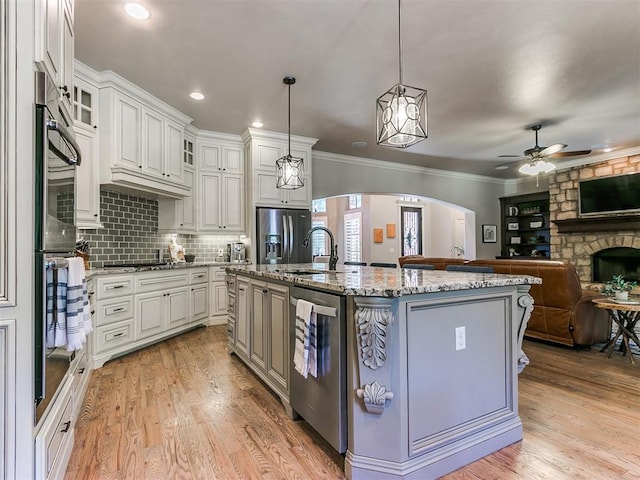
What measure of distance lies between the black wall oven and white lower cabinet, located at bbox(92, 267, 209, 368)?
1816mm

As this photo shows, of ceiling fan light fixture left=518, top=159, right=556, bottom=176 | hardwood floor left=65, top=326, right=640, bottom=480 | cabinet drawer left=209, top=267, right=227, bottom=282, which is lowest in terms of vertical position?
hardwood floor left=65, top=326, right=640, bottom=480

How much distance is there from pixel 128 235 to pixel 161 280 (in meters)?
0.84

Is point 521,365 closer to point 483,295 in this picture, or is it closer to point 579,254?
point 483,295

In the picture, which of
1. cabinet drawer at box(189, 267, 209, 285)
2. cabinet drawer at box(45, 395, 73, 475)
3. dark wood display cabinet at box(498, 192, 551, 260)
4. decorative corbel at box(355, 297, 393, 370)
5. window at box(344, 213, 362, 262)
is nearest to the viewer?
cabinet drawer at box(45, 395, 73, 475)

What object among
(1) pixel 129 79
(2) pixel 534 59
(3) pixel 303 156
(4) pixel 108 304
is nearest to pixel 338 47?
(2) pixel 534 59

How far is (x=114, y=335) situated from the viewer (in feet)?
10.9

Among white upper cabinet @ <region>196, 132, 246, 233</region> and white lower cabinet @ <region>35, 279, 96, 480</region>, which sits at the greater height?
white upper cabinet @ <region>196, 132, 246, 233</region>

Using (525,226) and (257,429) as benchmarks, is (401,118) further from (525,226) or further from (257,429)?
(525,226)

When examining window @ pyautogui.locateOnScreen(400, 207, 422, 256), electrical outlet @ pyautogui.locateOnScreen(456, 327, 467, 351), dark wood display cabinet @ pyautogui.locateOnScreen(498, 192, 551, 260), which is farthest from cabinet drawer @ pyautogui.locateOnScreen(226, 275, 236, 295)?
dark wood display cabinet @ pyautogui.locateOnScreen(498, 192, 551, 260)

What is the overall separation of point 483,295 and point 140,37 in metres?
3.13

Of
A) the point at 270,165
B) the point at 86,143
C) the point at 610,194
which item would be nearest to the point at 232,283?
the point at 86,143

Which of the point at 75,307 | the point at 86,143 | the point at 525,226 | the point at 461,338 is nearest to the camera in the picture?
the point at 75,307

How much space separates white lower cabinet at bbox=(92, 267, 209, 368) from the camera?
321 centimetres

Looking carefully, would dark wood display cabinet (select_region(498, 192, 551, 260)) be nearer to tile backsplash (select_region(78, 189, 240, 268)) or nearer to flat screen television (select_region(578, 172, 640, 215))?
flat screen television (select_region(578, 172, 640, 215))
